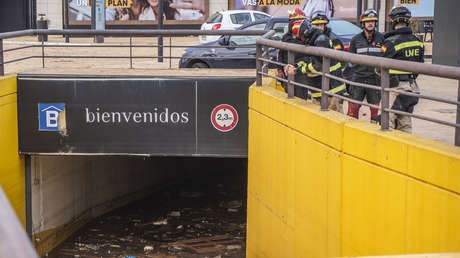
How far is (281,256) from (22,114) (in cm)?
634

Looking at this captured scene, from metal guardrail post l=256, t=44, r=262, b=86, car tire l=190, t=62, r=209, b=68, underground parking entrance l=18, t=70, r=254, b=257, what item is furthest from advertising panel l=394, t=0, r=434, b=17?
metal guardrail post l=256, t=44, r=262, b=86

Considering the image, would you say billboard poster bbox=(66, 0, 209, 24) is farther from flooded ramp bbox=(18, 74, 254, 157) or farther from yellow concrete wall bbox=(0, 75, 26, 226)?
yellow concrete wall bbox=(0, 75, 26, 226)

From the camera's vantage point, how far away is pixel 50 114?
41.4ft

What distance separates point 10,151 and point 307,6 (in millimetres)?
20593

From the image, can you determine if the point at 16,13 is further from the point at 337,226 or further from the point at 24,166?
the point at 337,226

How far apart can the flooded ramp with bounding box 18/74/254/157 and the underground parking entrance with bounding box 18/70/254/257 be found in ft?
0.06

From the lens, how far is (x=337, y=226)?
6.59m

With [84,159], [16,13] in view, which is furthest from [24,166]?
[16,13]

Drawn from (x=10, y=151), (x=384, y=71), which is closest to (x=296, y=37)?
(x=384, y=71)

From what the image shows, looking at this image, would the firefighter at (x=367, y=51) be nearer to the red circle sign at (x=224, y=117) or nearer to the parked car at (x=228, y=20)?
the red circle sign at (x=224, y=117)

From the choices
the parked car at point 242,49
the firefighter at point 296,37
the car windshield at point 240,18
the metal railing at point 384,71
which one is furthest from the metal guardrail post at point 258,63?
the car windshield at point 240,18

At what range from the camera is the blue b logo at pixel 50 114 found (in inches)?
495

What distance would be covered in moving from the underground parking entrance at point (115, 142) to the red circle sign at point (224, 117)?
0.06 ft

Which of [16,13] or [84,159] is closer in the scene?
[84,159]
